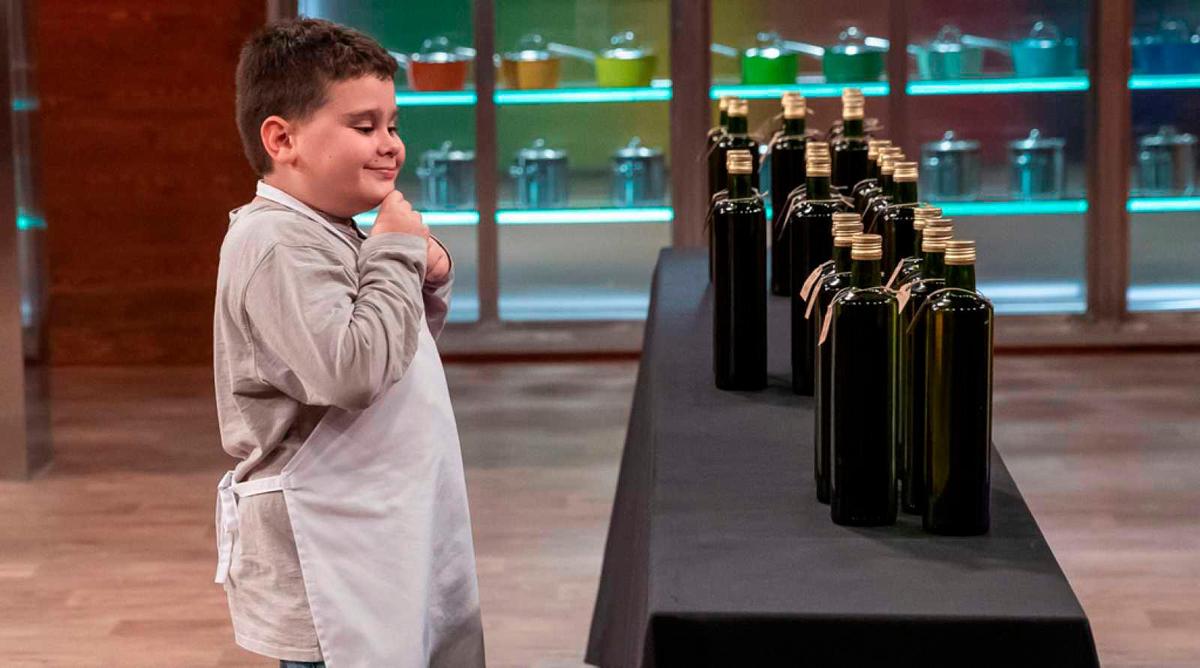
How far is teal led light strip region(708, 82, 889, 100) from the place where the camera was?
578 cm

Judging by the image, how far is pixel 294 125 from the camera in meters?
1.66

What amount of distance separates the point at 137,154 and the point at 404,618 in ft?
14.7

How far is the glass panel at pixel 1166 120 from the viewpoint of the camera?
5.77 meters

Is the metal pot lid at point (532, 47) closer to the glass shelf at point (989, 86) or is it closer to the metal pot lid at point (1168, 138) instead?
the glass shelf at point (989, 86)

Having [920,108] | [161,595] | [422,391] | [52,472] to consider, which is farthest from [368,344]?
[920,108]

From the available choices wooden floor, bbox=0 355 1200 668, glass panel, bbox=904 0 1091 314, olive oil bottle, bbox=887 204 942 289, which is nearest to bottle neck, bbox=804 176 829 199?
olive oil bottle, bbox=887 204 942 289

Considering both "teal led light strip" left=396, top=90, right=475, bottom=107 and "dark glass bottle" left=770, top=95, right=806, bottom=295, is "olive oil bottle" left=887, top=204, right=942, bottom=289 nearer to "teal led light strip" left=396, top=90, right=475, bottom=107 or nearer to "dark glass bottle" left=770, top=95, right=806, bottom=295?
"dark glass bottle" left=770, top=95, right=806, bottom=295

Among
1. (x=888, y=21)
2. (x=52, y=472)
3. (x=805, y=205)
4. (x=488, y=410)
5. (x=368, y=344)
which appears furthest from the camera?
(x=888, y=21)

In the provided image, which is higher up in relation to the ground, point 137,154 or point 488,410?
point 137,154

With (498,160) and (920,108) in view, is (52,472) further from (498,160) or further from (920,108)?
(920,108)

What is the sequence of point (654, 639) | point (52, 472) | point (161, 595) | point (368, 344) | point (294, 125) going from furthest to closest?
point (52, 472)
point (161, 595)
point (294, 125)
point (368, 344)
point (654, 639)

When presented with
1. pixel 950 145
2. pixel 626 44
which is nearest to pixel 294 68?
pixel 626 44

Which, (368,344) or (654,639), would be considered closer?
(654,639)

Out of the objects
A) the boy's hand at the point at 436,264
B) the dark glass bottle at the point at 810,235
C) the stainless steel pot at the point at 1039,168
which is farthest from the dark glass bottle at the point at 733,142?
the stainless steel pot at the point at 1039,168
